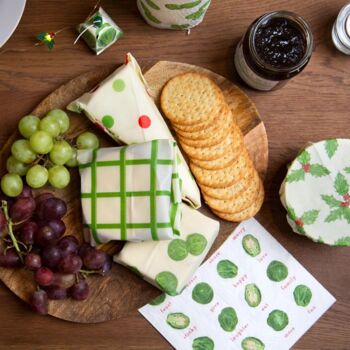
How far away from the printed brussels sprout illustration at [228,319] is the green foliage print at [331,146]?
0.34 metres

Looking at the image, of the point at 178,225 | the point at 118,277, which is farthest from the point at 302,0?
the point at 118,277

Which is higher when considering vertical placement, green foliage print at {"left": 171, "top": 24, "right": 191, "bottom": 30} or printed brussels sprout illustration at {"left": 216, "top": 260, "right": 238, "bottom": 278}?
green foliage print at {"left": 171, "top": 24, "right": 191, "bottom": 30}

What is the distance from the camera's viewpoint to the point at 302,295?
101 centimetres

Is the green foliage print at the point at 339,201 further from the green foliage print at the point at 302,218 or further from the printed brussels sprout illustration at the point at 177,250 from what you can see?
the printed brussels sprout illustration at the point at 177,250

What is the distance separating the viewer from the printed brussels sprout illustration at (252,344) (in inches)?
39.4

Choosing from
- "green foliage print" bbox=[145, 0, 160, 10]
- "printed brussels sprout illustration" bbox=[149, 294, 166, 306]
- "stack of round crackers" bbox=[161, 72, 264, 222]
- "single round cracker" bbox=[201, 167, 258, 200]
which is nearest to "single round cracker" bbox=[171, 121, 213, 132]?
"stack of round crackers" bbox=[161, 72, 264, 222]

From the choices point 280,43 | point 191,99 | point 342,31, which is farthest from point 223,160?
point 342,31

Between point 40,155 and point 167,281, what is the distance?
31 centimetres

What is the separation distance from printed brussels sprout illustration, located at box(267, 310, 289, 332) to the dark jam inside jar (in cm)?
46

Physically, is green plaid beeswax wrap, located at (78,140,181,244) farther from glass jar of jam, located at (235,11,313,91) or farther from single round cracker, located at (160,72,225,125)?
glass jar of jam, located at (235,11,313,91)

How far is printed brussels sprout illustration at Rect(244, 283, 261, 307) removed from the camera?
39.6 inches

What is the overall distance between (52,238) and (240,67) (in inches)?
17.9

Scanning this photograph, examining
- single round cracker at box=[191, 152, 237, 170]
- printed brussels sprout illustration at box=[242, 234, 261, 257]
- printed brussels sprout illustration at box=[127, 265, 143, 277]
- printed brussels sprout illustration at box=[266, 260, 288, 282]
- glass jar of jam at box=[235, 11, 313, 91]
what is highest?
glass jar of jam at box=[235, 11, 313, 91]

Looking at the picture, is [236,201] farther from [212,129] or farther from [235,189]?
[212,129]
